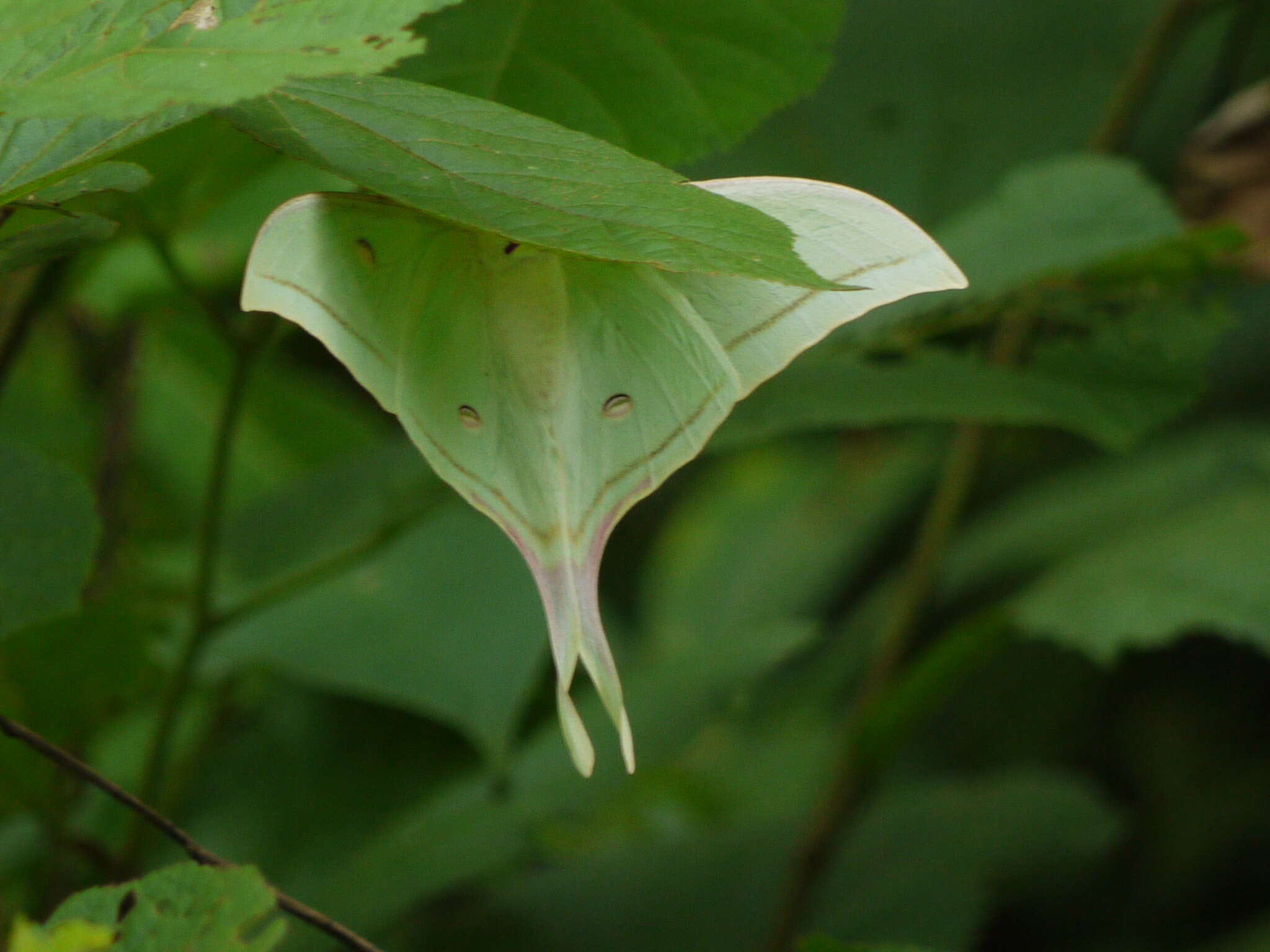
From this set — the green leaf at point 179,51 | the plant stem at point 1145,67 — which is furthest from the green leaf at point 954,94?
the green leaf at point 179,51

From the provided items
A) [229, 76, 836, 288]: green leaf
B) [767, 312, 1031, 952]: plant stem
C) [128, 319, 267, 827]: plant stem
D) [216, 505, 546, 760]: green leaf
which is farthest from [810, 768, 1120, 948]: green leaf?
[229, 76, 836, 288]: green leaf

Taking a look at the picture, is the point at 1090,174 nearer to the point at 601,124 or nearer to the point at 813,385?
the point at 813,385

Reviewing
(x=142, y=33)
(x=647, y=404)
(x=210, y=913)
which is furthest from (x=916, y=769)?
(x=142, y=33)

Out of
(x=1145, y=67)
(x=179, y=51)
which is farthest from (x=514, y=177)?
(x=1145, y=67)

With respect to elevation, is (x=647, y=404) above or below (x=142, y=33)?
below

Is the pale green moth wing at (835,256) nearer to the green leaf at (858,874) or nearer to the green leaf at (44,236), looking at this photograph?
the green leaf at (44,236)

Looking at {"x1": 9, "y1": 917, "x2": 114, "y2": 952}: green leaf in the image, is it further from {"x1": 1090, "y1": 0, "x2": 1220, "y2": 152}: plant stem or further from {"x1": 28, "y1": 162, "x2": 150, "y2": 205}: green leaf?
{"x1": 1090, "y1": 0, "x2": 1220, "y2": 152}: plant stem

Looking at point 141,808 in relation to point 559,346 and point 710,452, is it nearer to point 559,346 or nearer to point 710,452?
point 559,346
